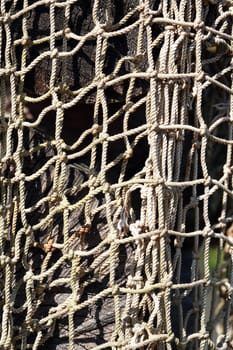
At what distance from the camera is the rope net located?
3.65 feet

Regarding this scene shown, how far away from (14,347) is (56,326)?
0.25ft

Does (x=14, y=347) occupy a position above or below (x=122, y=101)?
below

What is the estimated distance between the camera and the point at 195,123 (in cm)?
A: 118

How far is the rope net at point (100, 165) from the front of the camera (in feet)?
3.65

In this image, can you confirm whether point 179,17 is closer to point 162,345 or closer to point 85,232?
point 85,232

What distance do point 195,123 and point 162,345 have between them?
367 mm

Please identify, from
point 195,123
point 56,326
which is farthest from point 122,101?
point 56,326

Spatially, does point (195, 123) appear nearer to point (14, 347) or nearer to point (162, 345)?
point (162, 345)

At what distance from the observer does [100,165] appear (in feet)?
3.84

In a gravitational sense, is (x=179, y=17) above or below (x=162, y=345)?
above

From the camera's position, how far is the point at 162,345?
3.74 ft

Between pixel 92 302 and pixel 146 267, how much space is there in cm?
11

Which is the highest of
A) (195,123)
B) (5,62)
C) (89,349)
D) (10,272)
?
(5,62)

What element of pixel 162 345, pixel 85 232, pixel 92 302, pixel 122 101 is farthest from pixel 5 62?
pixel 162 345
